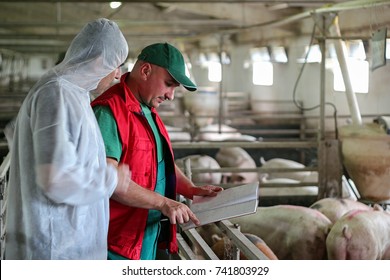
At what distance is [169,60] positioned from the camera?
212 cm

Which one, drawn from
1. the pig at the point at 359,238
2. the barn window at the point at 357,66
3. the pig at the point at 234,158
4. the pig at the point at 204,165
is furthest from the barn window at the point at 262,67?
the pig at the point at 359,238

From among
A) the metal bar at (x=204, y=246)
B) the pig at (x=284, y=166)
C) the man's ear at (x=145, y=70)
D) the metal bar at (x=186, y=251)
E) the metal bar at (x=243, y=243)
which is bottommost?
the pig at (x=284, y=166)

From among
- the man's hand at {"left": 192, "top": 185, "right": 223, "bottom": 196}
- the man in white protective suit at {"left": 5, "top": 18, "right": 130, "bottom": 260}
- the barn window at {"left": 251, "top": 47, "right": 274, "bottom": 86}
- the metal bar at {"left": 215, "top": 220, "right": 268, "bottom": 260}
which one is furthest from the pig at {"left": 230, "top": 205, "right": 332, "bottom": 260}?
the barn window at {"left": 251, "top": 47, "right": 274, "bottom": 86}

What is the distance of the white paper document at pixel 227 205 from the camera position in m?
1.96

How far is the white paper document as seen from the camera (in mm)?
1965

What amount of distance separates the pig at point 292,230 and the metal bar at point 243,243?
1.19 metres

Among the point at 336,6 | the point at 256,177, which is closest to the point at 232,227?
the point at 336,6

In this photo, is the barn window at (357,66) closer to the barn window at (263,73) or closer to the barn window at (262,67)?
the barn window at (262,67)

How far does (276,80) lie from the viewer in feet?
35.1

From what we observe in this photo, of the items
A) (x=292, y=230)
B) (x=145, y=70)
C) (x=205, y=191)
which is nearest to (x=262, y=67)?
(x=292, y=230)

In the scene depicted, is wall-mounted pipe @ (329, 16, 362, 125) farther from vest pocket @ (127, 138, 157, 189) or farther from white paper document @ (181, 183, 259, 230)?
vest pocket @ (127, 138, 157, 189)

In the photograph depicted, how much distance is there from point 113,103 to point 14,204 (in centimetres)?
43

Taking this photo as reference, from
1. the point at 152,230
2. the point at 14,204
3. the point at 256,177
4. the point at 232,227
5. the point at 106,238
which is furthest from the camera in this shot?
the point at 256,177
